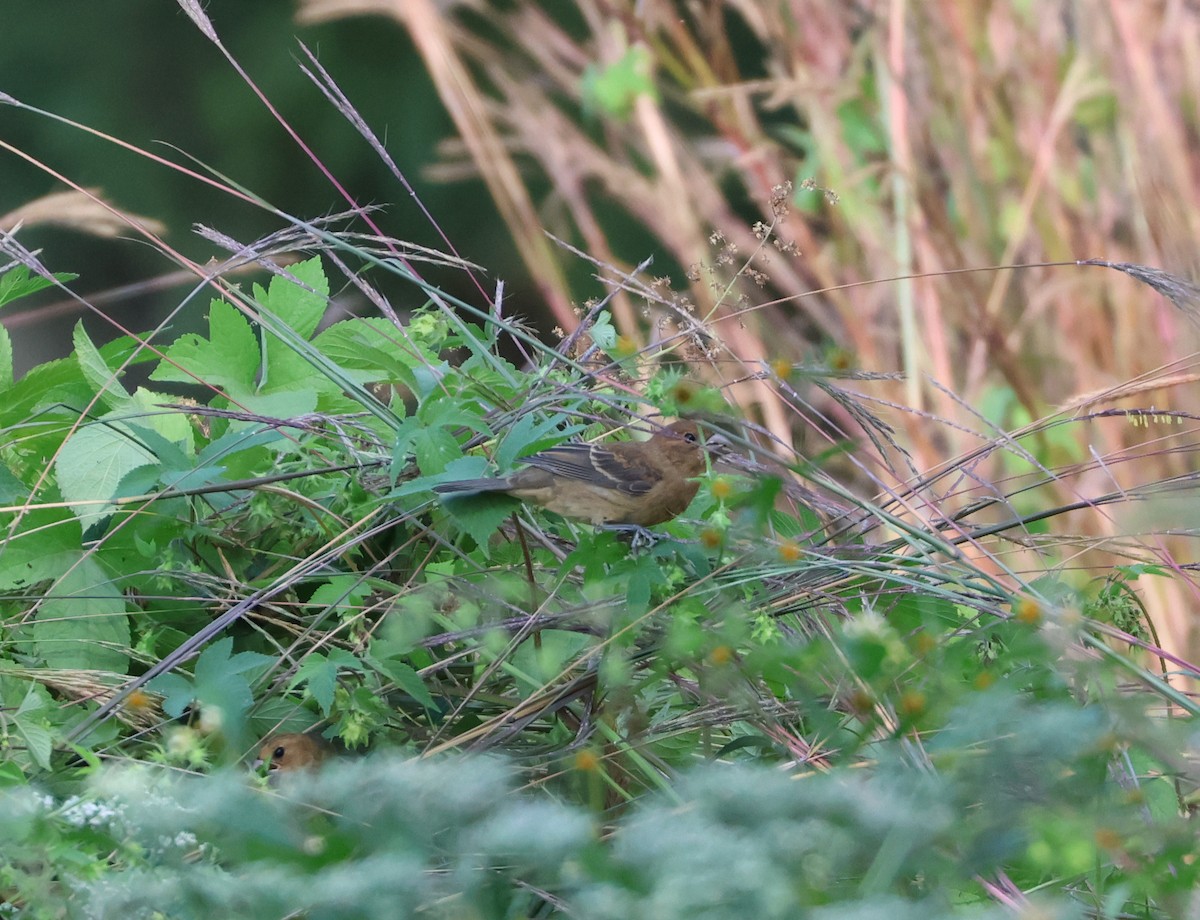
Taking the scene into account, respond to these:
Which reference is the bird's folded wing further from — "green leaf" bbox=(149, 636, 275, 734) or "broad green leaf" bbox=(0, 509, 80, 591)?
"broad green leaf" bbox=(0, 509, 80, 591)

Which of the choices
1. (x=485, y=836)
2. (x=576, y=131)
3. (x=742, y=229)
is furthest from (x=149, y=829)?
(x=576, y=131)

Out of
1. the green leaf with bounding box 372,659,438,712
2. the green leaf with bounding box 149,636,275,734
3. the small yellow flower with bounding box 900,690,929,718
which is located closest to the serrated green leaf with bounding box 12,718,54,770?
the green leaf with bounding box 149,636,275,734

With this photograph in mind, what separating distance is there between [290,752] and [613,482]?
0.57 metres

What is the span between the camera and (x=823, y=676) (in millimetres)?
1377

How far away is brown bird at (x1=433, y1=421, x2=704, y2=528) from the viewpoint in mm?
1604

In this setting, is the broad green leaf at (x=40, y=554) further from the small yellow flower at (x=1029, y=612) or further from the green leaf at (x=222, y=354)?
the small yellow flower at (x=1029, y=612)

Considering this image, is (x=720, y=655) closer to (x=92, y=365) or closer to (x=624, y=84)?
(x=92, y=365)

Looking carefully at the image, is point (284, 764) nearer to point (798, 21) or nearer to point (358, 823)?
point (358, 823)

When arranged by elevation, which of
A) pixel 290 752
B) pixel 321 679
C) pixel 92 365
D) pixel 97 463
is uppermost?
pixel 92 365

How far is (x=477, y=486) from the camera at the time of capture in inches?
58.4

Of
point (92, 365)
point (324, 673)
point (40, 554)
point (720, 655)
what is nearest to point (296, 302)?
point (92, 365)

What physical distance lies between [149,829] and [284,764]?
44 centimetres

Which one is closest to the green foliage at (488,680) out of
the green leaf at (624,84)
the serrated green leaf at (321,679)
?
the serrated green leaf at (321,679)

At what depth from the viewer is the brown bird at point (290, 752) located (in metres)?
1.46
